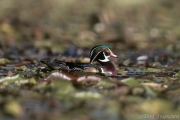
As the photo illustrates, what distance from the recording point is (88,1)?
2398 cm

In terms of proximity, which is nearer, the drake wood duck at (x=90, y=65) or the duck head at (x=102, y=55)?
the drake wood duck at (x=90, y=65)

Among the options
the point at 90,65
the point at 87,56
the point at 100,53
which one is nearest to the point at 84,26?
the point at 87,56

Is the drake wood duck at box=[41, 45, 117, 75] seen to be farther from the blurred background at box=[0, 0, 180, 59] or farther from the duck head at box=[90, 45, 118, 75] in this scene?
the blurred background at box=[0, 0, 180, 59]

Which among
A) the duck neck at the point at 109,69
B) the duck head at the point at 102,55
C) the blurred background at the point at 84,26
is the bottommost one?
the duck neck at the point at 109,69

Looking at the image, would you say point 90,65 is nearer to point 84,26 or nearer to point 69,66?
point 69,66

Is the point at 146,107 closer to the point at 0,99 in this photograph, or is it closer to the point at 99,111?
the point at 99,111

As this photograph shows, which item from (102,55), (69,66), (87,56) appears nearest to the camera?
(69,66)

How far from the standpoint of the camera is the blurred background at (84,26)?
15.1 meters

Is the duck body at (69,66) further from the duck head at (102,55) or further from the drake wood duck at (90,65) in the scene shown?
the duck head at (102,55)

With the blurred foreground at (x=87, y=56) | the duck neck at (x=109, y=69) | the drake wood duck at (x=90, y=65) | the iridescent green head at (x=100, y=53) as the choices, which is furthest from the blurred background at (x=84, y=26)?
the duck neck at (x=109, y=69)

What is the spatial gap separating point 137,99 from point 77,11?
52.4 ft

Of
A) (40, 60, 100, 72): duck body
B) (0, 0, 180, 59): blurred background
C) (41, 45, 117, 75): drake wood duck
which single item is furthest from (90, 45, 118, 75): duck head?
(0, 0, 180, 59): blurred background

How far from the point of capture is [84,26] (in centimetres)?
1920

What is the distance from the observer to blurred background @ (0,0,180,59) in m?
15.1
